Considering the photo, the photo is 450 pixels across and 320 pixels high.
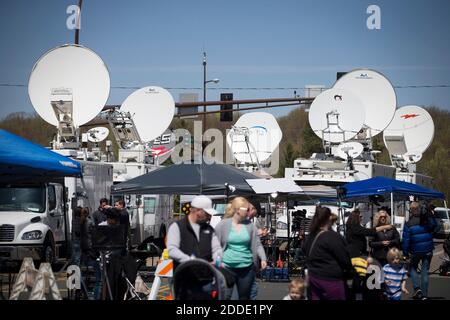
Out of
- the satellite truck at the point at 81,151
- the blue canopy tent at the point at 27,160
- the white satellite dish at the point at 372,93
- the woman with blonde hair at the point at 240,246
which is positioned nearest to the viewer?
the woman with blonde hair at the point at 240,246

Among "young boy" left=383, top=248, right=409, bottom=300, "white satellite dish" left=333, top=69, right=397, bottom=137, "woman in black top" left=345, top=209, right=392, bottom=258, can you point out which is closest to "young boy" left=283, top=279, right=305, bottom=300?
"young boy" left=383, top=248, right=409, bottom=300

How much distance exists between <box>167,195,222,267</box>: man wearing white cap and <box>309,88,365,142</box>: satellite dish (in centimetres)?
1894

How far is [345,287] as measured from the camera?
37.1 feet

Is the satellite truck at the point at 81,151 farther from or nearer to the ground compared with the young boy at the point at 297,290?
farther from the ground

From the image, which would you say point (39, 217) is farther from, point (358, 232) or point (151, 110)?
point (151, 110)

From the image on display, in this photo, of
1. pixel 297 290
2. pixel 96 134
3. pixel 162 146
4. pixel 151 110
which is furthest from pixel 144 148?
pixel 297 290

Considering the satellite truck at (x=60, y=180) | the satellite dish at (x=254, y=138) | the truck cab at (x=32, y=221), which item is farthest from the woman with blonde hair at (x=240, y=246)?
the satellite dish at (x=254, y=138)

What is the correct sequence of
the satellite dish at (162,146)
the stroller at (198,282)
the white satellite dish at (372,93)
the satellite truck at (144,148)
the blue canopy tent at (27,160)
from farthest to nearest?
the white satellite dish at (372,93) < the satellite dish at (162,146) < the satellite truck at (144,148) < the blue canopy tent at (27,160) < the stroller at (198,282)

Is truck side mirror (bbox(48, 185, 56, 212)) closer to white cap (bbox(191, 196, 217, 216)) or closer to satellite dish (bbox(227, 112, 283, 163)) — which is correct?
satellite dish (bbox(227, 112, 283, 163))

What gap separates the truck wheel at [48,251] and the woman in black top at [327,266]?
36.2ft

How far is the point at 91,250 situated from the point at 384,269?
16.5ft

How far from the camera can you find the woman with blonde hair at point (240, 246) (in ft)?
38.7

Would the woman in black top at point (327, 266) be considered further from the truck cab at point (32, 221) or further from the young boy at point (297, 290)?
the truck cab at point (32, 221)

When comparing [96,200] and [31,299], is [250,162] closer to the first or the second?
[96,200]
